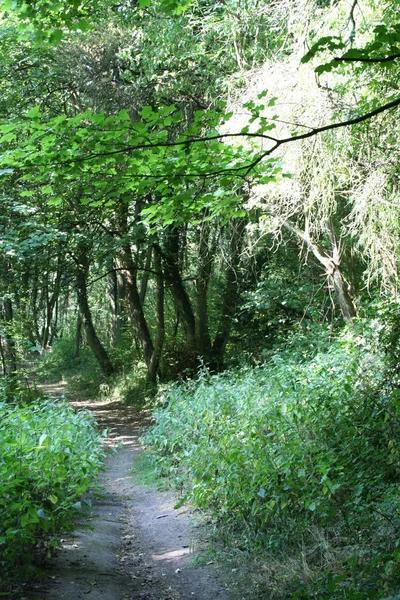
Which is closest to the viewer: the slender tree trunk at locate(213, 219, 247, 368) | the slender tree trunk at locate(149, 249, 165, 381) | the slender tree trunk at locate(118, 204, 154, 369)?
the slender tree trunk at locate(213, 219, 247, 368)

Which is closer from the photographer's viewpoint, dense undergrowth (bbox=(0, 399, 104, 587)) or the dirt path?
dense undergrowth (bbox=(0, 399, 104, 587))

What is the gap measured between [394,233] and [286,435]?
3377mm

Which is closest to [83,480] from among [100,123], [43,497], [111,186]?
[43,497]

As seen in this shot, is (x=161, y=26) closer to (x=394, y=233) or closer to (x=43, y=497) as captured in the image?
(x=394, y=233)

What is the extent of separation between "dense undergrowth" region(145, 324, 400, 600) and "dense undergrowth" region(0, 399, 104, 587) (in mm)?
1581

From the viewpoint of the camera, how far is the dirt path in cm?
476

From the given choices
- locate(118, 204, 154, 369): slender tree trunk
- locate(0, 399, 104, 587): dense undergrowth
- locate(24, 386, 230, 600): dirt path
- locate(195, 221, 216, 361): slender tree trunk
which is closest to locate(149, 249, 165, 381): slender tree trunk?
locate(118, 204, 154, 369): slender tree trunk

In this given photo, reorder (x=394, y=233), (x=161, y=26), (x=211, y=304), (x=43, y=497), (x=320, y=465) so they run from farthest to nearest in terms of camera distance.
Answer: (x=211, y=304), (x=161, y=26), (x=394, y=233), (x=320, y=465), (x=43, y=497)

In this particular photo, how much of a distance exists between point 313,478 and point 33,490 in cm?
232

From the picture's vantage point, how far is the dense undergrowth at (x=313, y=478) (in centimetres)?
439

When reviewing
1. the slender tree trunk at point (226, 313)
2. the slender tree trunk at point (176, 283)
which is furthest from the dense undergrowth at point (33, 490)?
the slender tree trunk at point (176, 283)

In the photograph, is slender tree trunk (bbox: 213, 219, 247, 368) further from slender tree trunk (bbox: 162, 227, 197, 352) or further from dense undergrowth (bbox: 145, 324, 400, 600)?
dense undergrowth (bbox: 145, 324, 400, 600)

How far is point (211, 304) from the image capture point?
1828 centimetres

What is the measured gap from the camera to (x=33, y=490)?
13.9ft
